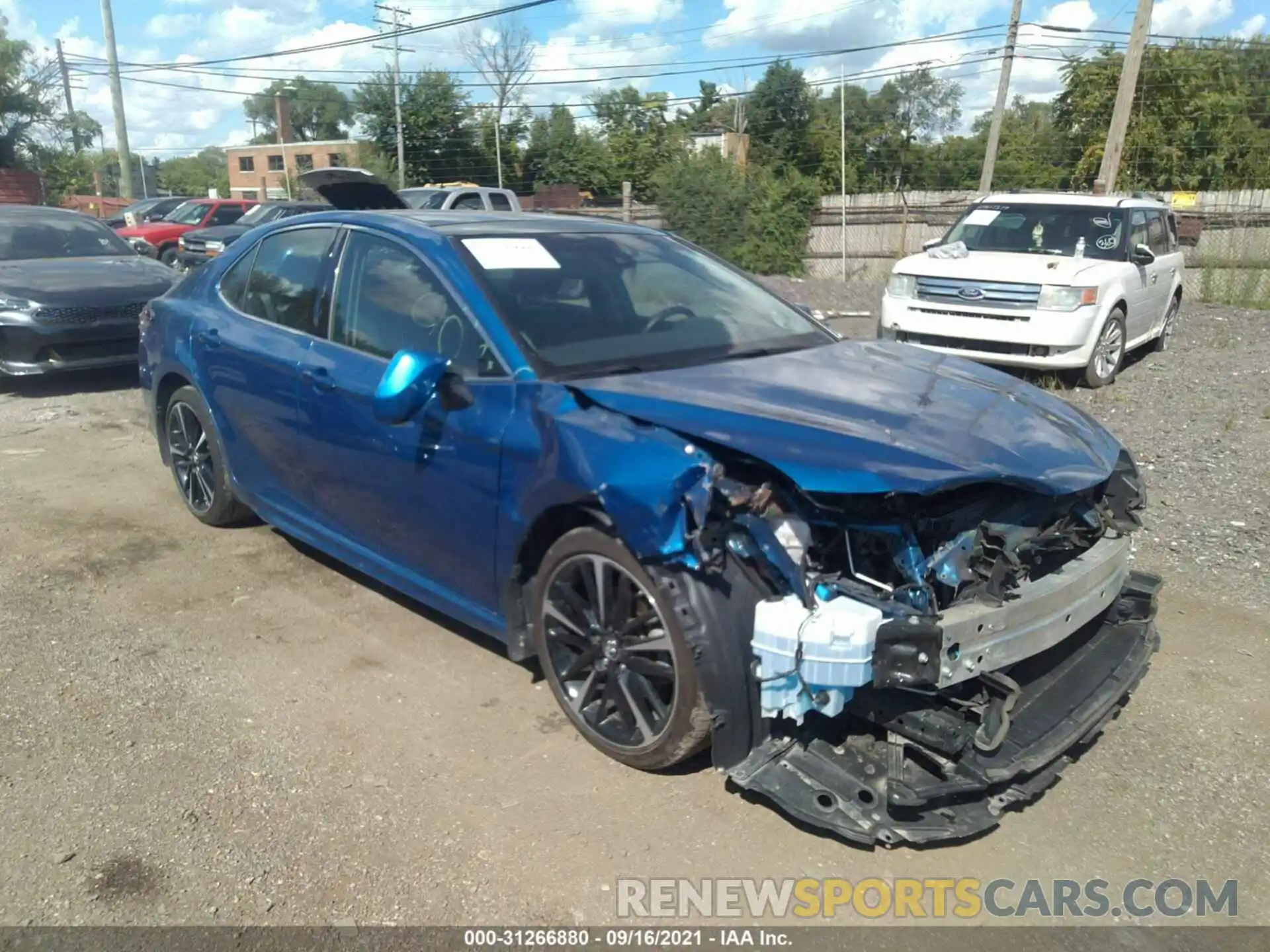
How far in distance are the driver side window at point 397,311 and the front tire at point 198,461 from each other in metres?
1.34

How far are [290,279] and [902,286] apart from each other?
6194 millimetres

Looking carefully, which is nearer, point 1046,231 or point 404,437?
point 404,437

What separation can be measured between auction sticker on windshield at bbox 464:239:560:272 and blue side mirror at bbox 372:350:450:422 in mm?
547

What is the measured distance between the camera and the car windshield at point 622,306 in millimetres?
3648

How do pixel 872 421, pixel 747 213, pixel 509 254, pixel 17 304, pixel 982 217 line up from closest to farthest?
pixel 872 421, pixel 509 254, pixel 17 304, pixel 982 217, pixel 747 213

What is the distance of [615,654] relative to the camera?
3215 mm

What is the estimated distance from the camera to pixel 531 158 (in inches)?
1770

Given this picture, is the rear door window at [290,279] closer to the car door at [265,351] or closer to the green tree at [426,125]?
the car door at [265,351]

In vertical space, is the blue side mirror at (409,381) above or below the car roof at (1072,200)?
below

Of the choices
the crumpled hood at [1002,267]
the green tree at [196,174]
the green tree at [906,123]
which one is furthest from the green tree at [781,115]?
the green tree at [196,174]

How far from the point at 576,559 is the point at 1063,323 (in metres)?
6.59

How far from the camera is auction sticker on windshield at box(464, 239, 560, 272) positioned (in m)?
3.83

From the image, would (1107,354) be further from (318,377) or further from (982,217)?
(318,377)

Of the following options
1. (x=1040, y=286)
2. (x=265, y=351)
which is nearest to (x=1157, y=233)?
(x=1040, y=286)
